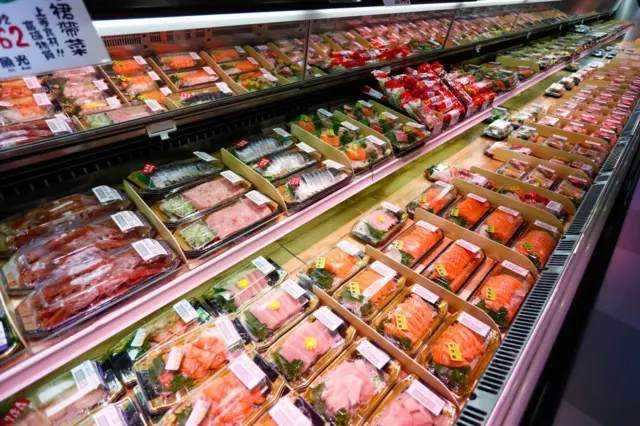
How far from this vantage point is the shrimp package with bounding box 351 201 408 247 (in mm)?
2428

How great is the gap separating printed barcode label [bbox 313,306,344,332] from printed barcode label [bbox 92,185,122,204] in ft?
3.99

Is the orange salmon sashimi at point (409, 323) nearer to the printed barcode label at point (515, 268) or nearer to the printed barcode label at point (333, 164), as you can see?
the printed barcode label at point (515, 268)

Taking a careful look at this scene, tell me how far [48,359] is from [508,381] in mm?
1673

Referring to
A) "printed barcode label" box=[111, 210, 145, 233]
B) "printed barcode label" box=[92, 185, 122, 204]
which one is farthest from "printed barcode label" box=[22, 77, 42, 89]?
"printed barcode label" box=[111, 210, 145, 233]

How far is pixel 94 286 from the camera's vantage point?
1521 mm

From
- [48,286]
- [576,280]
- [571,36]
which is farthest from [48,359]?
[571,36]

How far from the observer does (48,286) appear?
4.91 feet

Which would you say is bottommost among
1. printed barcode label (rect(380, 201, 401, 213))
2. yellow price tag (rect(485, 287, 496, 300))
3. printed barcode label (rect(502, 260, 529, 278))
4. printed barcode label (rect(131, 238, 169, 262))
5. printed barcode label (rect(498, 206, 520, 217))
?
printed barcode label (rect(131, 238, 169, 262))

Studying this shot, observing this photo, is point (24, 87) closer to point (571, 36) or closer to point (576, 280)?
point (576, 280)

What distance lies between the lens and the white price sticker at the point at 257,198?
6.72 ft

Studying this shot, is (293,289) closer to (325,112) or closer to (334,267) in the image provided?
(334,267)

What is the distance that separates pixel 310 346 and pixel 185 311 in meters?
0.67

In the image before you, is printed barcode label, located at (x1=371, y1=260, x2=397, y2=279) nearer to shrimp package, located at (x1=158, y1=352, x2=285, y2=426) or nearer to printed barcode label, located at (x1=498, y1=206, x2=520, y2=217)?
shrimp package, located at (x1=158, y1=352, x2=285, y2=426)

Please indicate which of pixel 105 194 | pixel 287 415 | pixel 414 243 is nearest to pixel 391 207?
pixel 414 243
